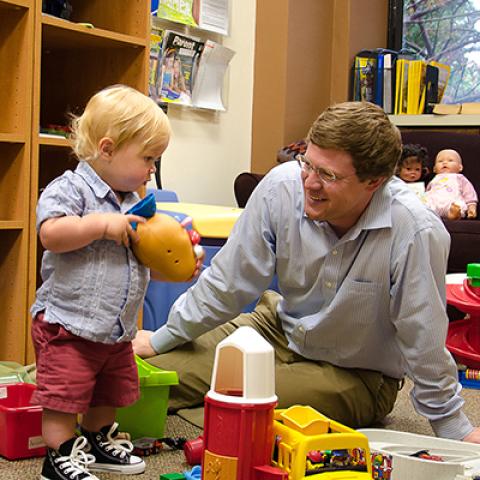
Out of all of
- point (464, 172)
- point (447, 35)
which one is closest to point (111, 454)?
point (464, 172)

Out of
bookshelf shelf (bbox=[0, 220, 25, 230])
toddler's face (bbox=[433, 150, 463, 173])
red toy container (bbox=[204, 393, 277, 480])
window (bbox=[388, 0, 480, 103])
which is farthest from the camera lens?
window (bbox=[388, 0, 480, 103])

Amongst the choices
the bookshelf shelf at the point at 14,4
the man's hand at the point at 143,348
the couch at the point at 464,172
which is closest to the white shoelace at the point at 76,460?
the man's hand at the point at 143,348

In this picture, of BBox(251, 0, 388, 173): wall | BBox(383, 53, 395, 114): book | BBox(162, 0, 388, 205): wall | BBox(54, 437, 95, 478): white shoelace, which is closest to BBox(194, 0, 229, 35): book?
BBox(162, 0, 388, 205): wall

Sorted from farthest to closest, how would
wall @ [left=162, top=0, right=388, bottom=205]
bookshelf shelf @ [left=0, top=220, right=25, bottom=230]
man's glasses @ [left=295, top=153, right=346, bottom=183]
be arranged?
1. wall @ [left=162, top=0, right=388, bottom=205]
2. bookshelf shelf @ [left=0, top=220, right=25, bottom=230]
3. man's glasses @ [left=295, top=153, right=346, bottom=183]

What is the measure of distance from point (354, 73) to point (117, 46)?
6.52 ft

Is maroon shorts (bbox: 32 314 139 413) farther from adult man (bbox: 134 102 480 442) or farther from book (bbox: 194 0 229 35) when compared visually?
book (bbox: 194 0 229 35)

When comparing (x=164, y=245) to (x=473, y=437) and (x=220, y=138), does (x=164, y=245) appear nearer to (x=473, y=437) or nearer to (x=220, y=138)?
(x=473, y=437)

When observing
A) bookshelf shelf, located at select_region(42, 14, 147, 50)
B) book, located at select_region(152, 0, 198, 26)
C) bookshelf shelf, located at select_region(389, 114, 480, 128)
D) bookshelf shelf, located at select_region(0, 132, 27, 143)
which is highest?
book, located at select_region(152, 0, 198, 26)

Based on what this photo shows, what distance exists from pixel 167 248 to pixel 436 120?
9.29 ft

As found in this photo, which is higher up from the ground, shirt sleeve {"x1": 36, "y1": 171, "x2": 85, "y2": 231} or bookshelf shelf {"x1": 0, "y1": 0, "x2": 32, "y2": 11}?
bookshelf shelf {"x1": 0, "y1": 0, "x2": 32, "y2": 11}

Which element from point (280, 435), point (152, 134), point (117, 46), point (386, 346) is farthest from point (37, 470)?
point (117, 46)

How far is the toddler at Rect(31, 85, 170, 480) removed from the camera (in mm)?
1348

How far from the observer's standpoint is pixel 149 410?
5.34 ft

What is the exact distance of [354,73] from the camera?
4.08 metres
